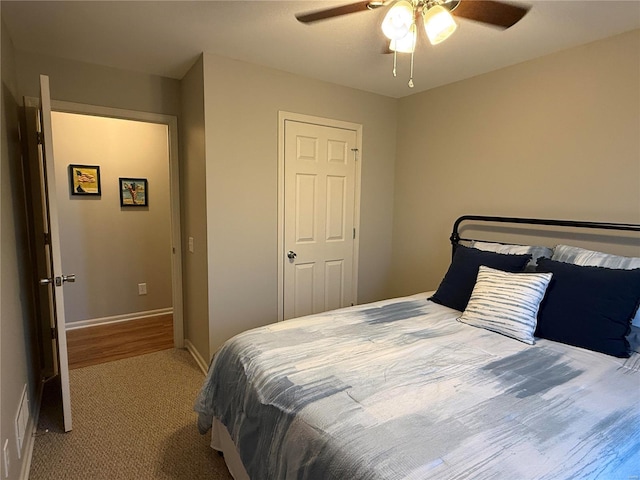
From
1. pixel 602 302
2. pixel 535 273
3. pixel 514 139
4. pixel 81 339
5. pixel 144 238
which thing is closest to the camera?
pixel 602 302

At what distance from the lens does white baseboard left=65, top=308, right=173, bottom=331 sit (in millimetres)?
3814

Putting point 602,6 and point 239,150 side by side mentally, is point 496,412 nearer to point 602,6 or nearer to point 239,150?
point 602,6

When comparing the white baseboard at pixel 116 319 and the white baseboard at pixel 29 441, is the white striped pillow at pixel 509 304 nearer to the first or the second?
the white baseboard at pixel 29 441

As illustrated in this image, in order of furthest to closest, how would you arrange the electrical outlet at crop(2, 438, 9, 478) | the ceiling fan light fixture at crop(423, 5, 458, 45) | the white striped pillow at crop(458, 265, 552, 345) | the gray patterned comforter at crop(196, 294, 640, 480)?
the white striped pillow at crop(458, 265, 552, 345), the ceiling fan light fixture at crop(423, 5, 458, 45), the electrical outlet at crop(2, 438, 9, 478), the gray patterned comforter at crop(196, 294, 640, 480)

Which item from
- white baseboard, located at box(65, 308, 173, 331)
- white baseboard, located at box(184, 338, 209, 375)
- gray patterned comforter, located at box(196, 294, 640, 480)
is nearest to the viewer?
gray patterned comforter, located at box(196, 294, 640, 480)

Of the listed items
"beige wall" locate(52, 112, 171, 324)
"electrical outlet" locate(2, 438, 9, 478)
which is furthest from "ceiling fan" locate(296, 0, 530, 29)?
"beige wall" locate(52, 112, 171, 324)

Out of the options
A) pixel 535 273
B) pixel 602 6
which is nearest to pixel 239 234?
pixel 535 273

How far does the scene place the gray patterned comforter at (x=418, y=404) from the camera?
1.00m

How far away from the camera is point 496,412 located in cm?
120

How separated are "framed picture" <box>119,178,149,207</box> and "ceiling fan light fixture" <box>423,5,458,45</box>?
3.48m

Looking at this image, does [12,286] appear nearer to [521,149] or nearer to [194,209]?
[194,209]

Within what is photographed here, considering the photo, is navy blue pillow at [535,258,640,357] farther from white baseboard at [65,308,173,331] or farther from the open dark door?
white baseboard at [65,308,173,331]

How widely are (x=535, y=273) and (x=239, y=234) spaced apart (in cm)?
200

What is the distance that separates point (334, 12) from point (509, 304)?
1.70 m
